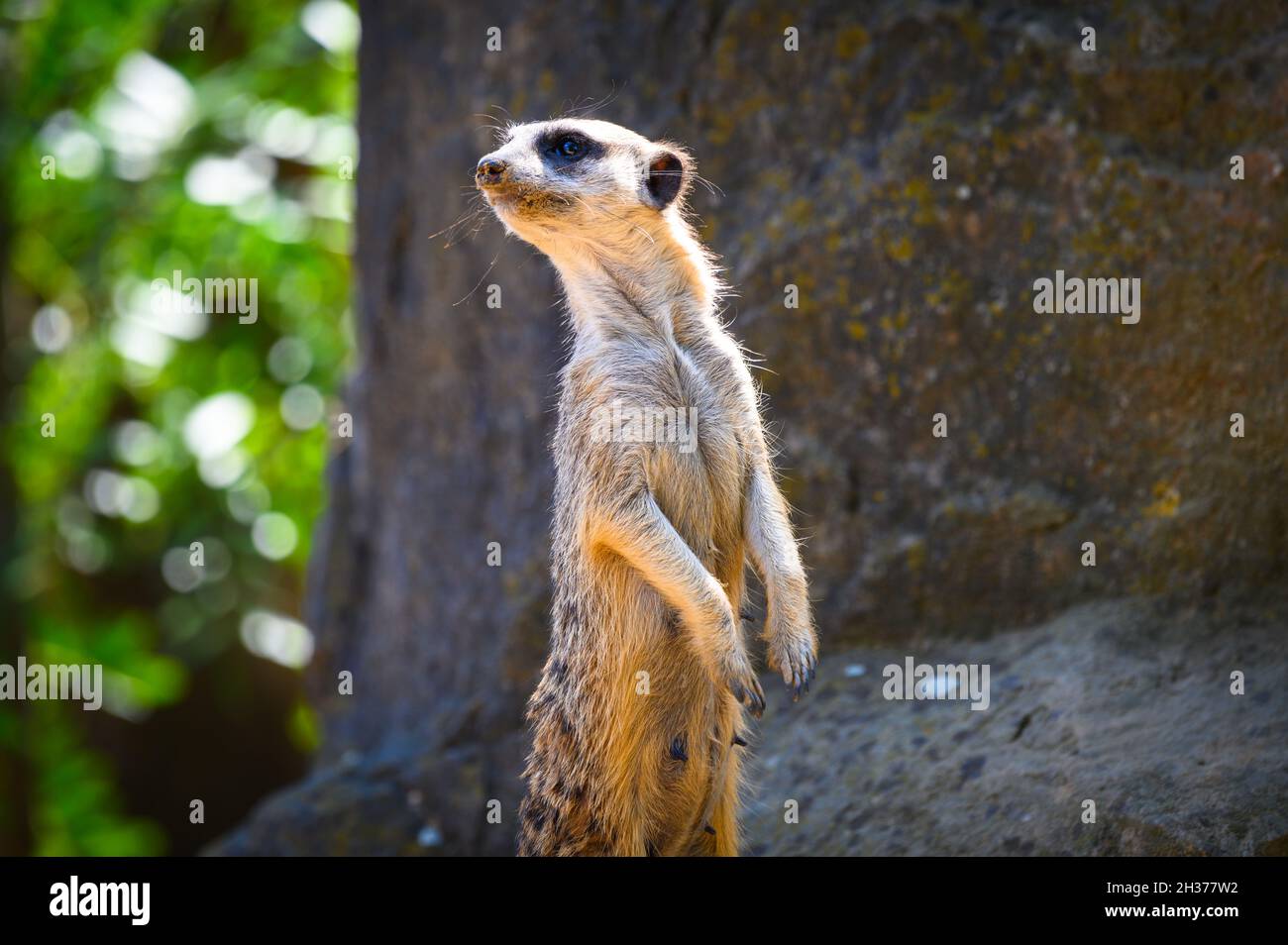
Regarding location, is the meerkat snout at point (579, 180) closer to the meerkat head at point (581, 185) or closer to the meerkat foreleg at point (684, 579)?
the meerkat head at point (581, 185)

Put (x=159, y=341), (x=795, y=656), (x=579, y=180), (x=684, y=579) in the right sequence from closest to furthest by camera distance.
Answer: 1. (x=684, y=579)
2. (x=795, y=656)
3. (x=579, y=180)
4. (x=159, y=341)

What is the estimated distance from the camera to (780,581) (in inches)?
187

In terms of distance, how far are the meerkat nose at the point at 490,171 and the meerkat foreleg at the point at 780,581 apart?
138 cm

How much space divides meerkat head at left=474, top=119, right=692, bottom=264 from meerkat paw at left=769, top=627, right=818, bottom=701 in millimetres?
1501

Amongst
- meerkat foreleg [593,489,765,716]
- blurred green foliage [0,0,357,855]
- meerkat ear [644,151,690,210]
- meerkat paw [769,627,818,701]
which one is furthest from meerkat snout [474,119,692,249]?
blurred green foliage [0,0,357,855]

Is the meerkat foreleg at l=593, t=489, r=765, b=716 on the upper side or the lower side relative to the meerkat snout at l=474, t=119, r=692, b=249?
lower

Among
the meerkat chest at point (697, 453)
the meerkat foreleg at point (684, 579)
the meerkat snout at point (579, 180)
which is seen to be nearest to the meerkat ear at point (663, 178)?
the meerkat snout at point (579, 180)

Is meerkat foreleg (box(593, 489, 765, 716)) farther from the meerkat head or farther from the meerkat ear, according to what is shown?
the meerkat ear

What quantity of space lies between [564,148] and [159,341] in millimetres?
7678

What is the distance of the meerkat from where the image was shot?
4609 mm

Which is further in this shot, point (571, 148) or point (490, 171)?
point (571, 148)

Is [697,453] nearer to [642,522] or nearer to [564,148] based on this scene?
[642,522]

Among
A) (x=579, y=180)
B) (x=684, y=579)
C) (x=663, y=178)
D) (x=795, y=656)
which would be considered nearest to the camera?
(x=684, y=579)

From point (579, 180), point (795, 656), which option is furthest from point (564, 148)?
point (795, 656)
